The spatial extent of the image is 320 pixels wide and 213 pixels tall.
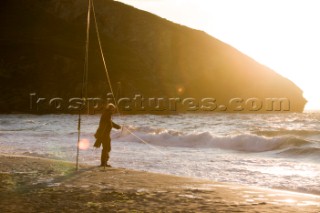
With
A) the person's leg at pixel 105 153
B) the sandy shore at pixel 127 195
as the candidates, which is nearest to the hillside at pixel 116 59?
the person's leg at pixel 105 153

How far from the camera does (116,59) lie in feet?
363

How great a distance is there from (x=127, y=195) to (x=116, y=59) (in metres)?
104

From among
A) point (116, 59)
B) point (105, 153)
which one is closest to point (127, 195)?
point (105, 153)

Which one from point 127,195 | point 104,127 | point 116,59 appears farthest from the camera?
point 116,59

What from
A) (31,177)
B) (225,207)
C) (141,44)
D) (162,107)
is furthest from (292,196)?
(141,44)

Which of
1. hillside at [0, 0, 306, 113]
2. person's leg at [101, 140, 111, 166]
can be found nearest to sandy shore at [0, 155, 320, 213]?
person's leg at [101, 140, 111, 166]

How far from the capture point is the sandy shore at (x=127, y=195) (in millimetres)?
6824

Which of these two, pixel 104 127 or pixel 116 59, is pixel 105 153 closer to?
pixel 104 127

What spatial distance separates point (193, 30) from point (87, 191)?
129746mm

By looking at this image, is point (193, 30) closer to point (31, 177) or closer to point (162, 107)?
point (162, 107)

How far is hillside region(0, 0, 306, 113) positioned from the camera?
91.6 m

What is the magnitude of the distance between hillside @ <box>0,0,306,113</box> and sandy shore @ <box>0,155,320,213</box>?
7386 centimetres

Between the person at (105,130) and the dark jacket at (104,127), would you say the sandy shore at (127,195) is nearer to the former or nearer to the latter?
the person at (105,130)

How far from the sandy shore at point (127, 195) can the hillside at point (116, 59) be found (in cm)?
7386
